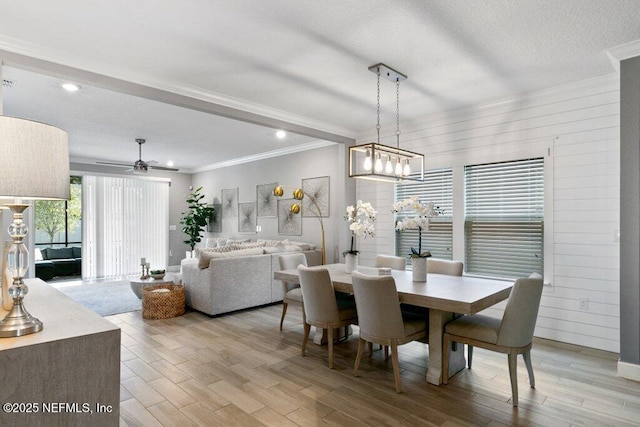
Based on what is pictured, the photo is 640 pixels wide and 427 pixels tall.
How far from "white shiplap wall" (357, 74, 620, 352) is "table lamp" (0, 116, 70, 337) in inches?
172

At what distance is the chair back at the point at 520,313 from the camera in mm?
2568

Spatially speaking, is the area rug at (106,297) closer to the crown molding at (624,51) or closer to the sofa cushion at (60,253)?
the sofa cushion at (60,253)

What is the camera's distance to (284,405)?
8.52 ft

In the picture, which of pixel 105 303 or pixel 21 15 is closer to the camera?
pixel 21 15

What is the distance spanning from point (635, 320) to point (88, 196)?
9.41 m

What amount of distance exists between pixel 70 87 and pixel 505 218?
510 cm

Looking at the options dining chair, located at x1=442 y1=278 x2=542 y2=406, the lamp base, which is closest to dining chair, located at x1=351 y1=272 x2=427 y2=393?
dining chair, located at x1=442 y1=278 x2=542 y2=406

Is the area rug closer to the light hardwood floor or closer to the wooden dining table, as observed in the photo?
the light hardwood floor

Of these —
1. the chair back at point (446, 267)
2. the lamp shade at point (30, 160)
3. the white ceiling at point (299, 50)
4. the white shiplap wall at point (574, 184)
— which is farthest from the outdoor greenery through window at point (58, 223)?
the white shiplap wall at point (574, 184)

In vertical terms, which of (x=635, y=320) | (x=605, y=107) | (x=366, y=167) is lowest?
(x=635, y=320)

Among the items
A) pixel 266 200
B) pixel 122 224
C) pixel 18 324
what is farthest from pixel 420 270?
pixel 122 224

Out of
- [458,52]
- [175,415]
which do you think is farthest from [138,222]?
[458,52]

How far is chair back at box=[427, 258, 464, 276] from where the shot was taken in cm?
376

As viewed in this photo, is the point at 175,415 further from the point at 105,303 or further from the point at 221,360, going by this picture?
the point at 105,303
